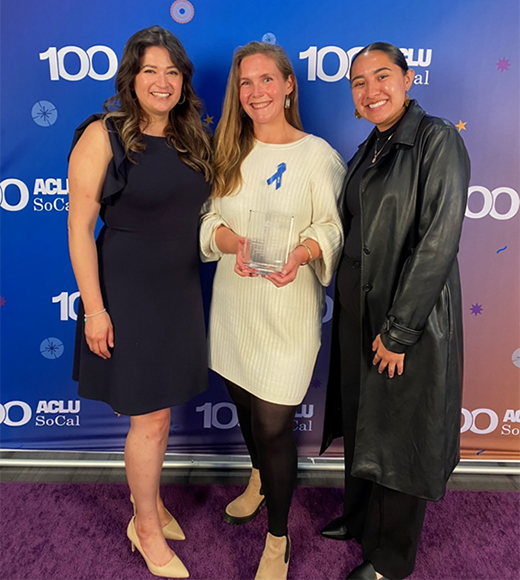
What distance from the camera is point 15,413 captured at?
8.32 ft

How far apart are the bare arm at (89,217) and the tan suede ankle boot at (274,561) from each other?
934 mm

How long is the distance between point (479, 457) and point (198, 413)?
1.54m

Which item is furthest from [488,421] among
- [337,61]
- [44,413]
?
[44,413]

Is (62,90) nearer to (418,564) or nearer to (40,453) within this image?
(40,453)

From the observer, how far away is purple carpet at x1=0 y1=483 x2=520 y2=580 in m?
1.84

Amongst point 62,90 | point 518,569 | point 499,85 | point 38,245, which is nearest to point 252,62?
point 62,90

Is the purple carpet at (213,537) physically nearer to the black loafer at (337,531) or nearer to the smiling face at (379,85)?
the black loafer at (337,531)

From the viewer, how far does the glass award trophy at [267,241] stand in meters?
1.44

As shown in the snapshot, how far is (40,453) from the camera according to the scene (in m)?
2.55

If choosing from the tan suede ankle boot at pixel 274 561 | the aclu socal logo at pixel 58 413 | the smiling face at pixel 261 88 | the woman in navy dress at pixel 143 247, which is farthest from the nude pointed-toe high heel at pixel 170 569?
the smiling face at pixel 261 88

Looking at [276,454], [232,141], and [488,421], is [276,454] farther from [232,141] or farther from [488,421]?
[488,421]

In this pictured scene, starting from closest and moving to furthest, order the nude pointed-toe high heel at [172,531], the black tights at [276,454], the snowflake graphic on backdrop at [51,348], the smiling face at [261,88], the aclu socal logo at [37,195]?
the smiling face at [261,88]
the black tights at [276,454]
the nude pointed-toe high heel at [172,531]
the aclu socal logo at [37,195]
the snowflake graphic on backdrop at [51,348]

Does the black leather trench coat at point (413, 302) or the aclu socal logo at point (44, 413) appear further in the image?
the aclu socal logo at point (44, 413)

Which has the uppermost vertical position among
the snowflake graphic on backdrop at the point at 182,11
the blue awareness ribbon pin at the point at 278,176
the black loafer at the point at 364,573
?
the snowflake graphic on backdrop at the point at 182,11
